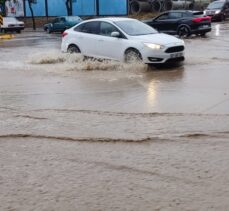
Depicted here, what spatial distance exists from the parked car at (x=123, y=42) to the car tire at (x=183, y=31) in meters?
11.3

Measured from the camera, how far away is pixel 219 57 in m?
17.8

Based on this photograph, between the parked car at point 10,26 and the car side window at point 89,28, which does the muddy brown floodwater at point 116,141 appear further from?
the parked car at point 10,26

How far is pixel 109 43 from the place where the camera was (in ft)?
51.6

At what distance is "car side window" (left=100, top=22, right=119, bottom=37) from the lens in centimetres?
1579

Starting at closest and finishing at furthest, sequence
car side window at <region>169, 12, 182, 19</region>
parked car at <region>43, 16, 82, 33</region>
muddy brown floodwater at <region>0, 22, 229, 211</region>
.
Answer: muddy brown floodwater at <region>0, 22, 229, 211</region>, car side window at <region>169, 12, 182, 19</region>, parked car at <region>43, 16, 82, 33</region>

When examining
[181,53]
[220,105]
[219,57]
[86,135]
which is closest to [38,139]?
[86,135]

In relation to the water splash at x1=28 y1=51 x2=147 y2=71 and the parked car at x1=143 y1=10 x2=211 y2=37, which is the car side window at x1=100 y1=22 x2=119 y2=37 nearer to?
the water splash at x1=28 y1=51 x2=147 y2=71

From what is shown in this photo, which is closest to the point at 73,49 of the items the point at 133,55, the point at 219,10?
the point at 133,55

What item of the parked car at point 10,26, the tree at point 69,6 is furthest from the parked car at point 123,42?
the tree at point 69,6

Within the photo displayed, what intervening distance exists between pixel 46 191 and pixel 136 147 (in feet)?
6.49

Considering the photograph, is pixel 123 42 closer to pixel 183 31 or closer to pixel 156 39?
pixel 156 39

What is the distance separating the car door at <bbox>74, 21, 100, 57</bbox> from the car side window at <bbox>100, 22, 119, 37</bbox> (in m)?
0.18

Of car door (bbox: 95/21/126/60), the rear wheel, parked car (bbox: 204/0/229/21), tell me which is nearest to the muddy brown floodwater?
car door (bbox: 95/21/126/60)

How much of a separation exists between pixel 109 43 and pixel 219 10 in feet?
89.0
